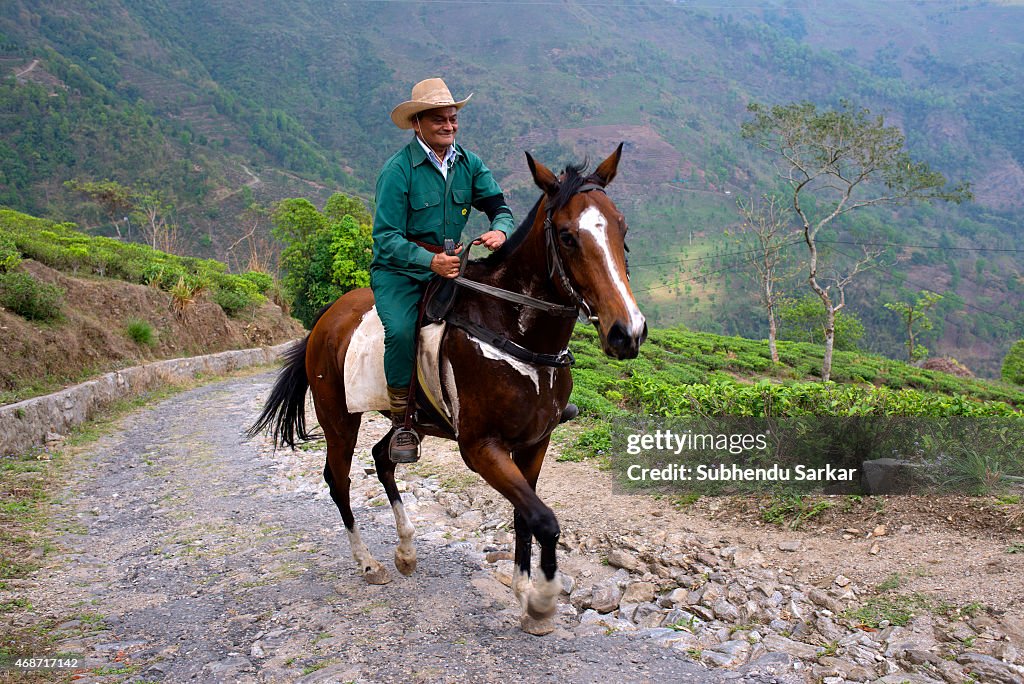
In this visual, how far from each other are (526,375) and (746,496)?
9.62ft

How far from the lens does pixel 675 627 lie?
4.09 m

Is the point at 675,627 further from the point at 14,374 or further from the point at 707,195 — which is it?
the point at 707,195

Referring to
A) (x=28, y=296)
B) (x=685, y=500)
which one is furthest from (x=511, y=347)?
(x=28, y=296)

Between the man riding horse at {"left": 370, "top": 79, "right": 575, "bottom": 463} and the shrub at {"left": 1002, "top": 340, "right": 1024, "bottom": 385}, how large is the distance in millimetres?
52763

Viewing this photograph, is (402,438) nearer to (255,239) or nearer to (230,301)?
(230,301)

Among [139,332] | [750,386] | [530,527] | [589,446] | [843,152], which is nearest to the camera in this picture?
[530,527]

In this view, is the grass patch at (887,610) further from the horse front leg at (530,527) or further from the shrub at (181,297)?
the shrub at (181,297)

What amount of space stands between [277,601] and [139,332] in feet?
43.1

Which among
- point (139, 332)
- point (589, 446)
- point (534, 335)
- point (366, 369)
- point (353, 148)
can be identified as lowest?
point (589, 446)

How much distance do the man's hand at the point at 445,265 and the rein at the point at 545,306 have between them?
12cm

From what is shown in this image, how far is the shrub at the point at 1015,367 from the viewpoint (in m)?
46.2

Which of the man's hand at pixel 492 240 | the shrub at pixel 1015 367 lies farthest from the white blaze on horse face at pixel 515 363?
the shrub at pixel 1015 367

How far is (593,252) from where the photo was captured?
11.2ft

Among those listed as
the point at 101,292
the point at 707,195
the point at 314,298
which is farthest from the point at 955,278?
the point at 101,292
